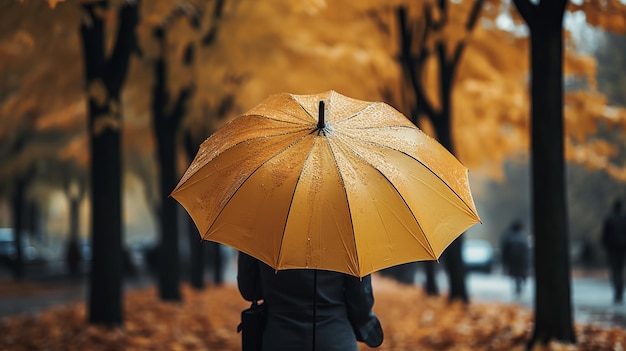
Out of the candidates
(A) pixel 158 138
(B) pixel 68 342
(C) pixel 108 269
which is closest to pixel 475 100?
(A) pixel 158 138

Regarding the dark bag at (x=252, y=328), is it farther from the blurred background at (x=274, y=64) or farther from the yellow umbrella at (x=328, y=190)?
the blurred background at (x=274, y=64)

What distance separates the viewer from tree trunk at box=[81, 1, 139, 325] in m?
11.4

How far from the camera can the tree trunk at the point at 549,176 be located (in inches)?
348

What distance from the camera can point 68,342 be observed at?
10391 millimetres

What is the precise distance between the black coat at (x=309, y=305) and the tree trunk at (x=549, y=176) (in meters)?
4.88

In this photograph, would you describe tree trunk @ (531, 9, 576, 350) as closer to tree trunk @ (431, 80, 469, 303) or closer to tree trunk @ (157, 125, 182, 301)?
tree trunk @ (431, 80, 469, 303)

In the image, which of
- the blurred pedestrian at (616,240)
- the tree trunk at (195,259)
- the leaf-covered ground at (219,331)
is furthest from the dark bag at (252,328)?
the tree trunk at (195,259)

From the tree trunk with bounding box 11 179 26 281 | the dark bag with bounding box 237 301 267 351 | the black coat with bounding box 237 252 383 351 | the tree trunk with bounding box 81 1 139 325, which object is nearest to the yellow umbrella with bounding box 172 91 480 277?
the black coat with bounding box 237 252 383 351

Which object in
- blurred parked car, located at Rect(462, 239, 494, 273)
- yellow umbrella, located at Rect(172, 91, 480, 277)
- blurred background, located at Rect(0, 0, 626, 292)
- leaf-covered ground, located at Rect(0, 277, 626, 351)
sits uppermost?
blurred background, located at Rect(0, 0, 626, 292)

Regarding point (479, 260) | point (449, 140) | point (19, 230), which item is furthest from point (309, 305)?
point (479, 260)

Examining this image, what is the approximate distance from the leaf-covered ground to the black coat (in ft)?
15.6

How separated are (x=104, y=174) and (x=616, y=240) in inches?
386

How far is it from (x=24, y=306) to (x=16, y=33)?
9906mm

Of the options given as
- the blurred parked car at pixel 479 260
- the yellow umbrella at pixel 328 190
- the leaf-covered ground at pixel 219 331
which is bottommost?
the leaf-covered ground at pixel 219 331
